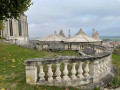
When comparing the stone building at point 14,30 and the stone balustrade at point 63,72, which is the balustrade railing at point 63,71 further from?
the stone building at point 14,30

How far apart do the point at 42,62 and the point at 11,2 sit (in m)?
6.75

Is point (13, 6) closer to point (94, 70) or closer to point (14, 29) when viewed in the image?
point (94, 70)

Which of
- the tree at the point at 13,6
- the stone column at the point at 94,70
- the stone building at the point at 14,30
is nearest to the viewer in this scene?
the stone column at the point at 94,70

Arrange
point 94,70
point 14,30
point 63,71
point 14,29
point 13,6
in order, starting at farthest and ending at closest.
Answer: point 14,29, point 14,30, point 13,6, point 94,70, point 63,71

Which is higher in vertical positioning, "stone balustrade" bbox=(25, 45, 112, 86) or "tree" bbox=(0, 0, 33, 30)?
"tree" bbox=(0, 0, 33, 30)

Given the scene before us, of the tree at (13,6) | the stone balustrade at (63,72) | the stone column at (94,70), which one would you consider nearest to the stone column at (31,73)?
the stone balustrade at (63,72)

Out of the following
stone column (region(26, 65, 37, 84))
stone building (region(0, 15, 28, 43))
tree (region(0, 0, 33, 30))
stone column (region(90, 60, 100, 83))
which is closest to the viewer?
stone column (region(26, 65, 37, 84))

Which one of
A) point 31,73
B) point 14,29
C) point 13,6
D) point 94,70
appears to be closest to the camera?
point 31,73

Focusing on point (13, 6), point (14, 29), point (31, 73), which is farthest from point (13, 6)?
point (14, 29)

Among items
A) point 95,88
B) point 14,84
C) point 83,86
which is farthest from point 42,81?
point 95,88

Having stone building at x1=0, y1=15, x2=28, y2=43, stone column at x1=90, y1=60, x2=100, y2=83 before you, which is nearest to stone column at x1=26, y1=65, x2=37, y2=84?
stone column at x1=90, y1=60, x2=100, y2=83

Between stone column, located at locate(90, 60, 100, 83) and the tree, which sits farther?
the tree

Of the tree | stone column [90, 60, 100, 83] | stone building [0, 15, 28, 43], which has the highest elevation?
stone building [0, 15, 28, 43]

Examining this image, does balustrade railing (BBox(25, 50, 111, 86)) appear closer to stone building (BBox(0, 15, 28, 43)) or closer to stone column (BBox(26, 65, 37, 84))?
stone column (BBox(26, 65, 37, 84))
